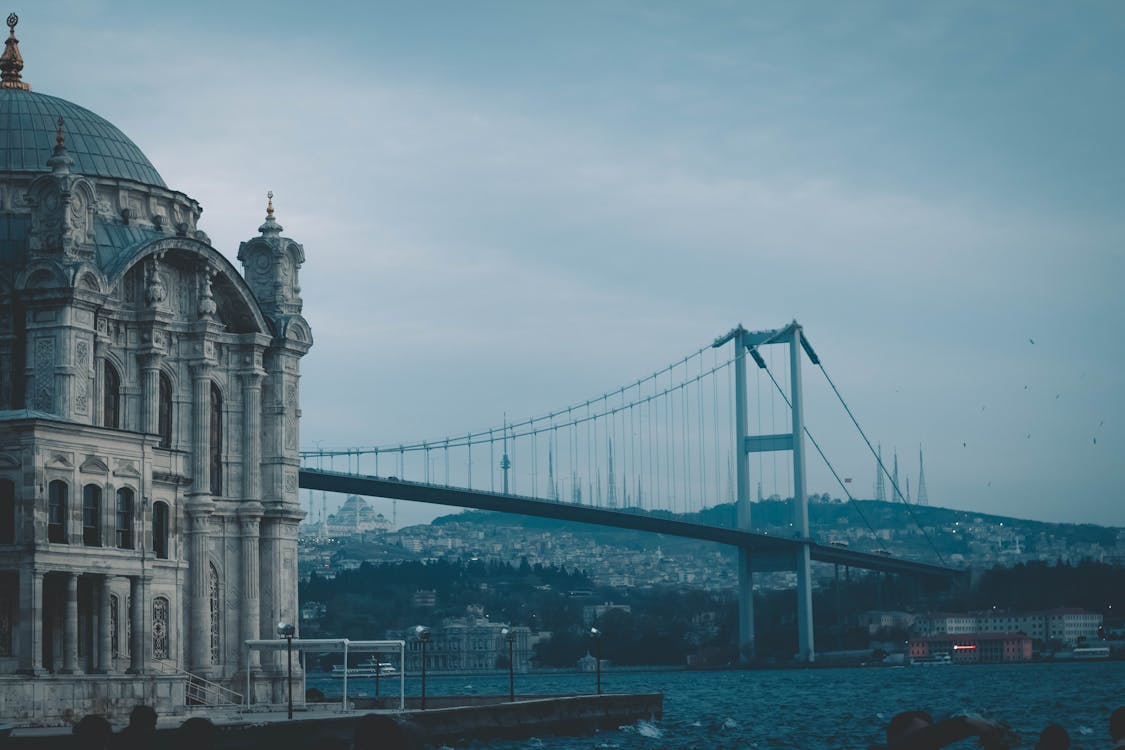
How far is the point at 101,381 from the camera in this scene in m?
35.4

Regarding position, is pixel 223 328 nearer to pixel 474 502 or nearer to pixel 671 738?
pixel 671 738

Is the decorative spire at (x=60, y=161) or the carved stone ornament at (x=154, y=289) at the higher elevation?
the decorative spire at (x=60, y=161)

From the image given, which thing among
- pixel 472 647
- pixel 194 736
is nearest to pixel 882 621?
pixel 472 647

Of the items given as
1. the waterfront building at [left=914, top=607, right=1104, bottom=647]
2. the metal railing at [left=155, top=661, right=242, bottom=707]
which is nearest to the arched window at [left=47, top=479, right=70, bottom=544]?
the metal railing at [left=155, top=661, right=242, bottom=707]

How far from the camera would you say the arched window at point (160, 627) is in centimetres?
3472

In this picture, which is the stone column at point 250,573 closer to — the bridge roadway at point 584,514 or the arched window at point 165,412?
the arched window at point 165,412

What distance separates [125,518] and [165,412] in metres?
5.08

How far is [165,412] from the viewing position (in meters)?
37.6

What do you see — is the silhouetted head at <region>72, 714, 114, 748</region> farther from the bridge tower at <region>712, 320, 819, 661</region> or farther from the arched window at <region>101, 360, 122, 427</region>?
the bridge tower at <region>712, 320, 819, 661</region>

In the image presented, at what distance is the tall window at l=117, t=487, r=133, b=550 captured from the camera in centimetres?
3266

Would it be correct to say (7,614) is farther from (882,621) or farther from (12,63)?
(882,621)

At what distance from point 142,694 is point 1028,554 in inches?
5858

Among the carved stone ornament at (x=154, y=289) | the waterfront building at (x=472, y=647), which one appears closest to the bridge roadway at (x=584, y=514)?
the carved stone ornament at (x=154, y=289)

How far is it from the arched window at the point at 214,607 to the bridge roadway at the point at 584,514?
26.3m
